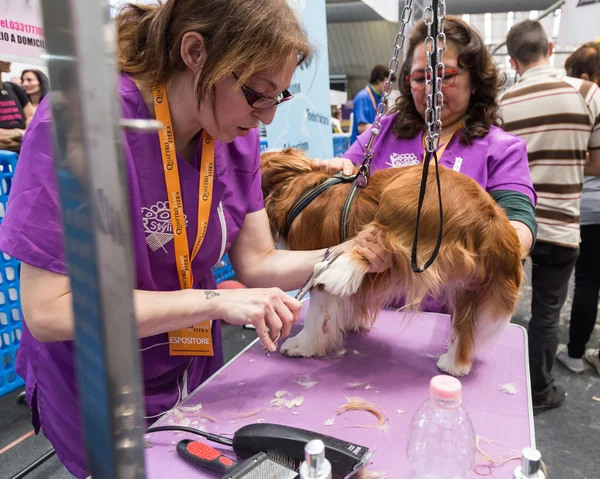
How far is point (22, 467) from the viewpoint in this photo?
209cm

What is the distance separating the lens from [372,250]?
1245 mm

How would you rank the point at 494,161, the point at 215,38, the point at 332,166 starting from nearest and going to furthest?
the point at 215,38
the point at 494,161
the point at 332,166

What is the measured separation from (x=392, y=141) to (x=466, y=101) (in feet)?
0.86

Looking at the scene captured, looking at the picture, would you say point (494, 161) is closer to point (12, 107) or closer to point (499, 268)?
point (499, 268)

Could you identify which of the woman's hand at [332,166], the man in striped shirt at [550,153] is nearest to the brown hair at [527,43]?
the man in striped shirt at [550,153]

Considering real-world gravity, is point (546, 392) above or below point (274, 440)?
below

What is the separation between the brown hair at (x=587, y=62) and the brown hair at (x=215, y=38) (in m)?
2.39

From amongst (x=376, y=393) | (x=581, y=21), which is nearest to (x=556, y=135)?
(x=376, y=393)

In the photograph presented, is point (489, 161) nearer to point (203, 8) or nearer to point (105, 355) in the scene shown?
point (203, 8)

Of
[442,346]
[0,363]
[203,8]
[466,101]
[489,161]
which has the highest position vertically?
[203,8]

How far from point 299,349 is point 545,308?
1.60m

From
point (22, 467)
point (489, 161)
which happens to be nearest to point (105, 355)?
point (489, 161)

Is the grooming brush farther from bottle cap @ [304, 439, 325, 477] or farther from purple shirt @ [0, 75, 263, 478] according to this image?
purple shirt @ [0, 75, 263, 478]

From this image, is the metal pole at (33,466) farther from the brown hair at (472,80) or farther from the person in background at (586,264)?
the person in background at (586,264)
